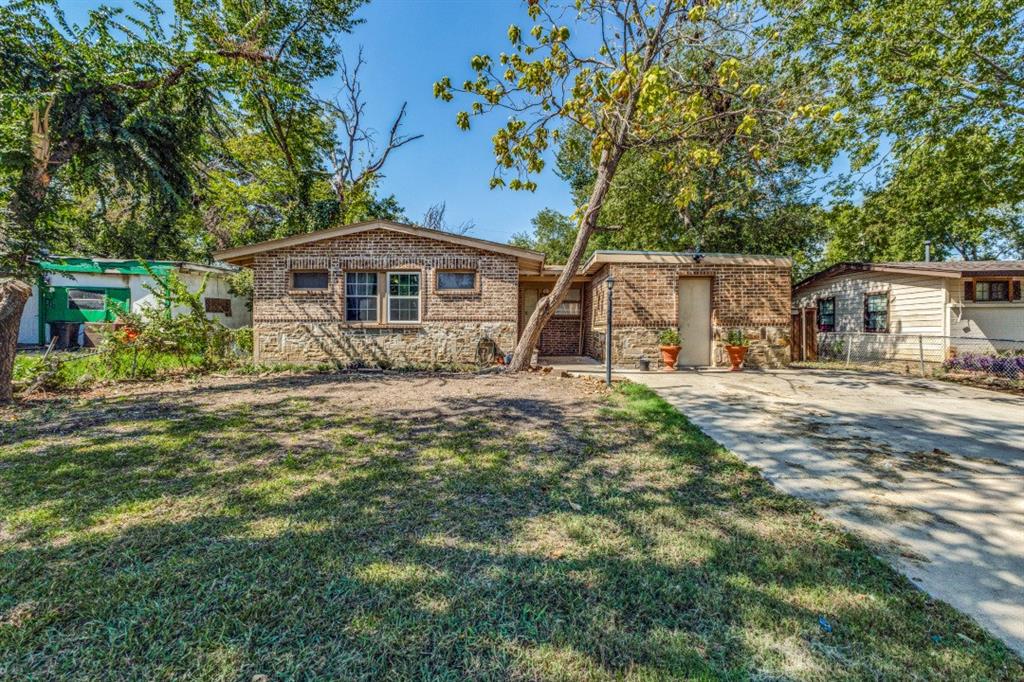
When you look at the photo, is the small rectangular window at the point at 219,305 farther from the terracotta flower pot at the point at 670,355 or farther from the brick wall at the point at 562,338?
the terracotta flower pot at the point at 670,355

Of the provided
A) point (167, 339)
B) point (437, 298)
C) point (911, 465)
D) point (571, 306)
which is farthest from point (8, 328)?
point (571, 306)

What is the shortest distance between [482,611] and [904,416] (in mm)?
6574

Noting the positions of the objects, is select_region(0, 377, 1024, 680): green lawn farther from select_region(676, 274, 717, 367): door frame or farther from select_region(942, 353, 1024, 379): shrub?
select_region(942, 353, 1024, 379): shrub

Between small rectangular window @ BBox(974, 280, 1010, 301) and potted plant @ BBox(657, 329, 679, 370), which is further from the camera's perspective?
small rectangular window @ BBox(974, 280, 1010, 301)

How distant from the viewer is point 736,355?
32.7 feet

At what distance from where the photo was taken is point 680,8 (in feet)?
22.1

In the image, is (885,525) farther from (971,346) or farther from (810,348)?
(971,346)

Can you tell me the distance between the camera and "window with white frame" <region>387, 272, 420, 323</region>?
10.6 metres

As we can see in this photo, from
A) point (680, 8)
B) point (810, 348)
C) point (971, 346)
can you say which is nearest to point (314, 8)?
point (680, 8)

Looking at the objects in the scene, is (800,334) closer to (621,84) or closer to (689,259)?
(689,259)

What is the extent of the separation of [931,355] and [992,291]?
9.69ft

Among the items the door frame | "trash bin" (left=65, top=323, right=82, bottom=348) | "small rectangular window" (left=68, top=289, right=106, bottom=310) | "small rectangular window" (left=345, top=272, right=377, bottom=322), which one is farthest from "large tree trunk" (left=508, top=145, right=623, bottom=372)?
"trash bin" (left=65, top=323, right=82, bottom=348)

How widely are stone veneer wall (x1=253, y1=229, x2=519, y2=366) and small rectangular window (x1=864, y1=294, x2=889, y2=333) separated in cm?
1247

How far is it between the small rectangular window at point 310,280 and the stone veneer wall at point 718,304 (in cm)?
720
